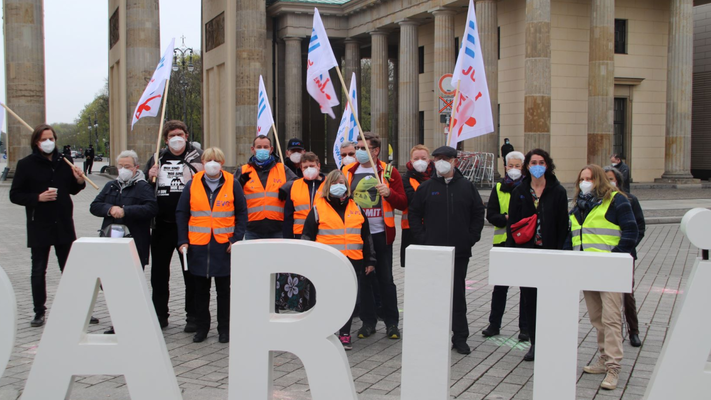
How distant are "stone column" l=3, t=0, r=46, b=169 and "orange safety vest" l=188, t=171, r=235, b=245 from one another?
1096 inches

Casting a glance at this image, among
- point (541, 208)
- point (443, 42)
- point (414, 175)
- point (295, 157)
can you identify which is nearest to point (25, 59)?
point (443, 42)

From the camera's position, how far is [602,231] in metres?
5.79

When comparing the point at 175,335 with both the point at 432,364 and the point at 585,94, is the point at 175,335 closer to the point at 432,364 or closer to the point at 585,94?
the point at 432,364

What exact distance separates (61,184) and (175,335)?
7.03ft

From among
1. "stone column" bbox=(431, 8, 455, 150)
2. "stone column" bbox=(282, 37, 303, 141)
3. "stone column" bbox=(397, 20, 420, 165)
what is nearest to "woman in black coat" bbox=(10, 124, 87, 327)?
"stone column" bbox=(431, 8, 455, 150)

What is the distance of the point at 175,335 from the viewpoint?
6.93 meters

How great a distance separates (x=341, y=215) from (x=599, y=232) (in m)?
2.33

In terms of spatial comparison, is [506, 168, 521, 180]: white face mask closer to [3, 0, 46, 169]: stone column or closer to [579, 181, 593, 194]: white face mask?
[579, 181, 593, 194]: white face mask

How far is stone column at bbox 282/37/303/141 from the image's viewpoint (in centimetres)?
3862

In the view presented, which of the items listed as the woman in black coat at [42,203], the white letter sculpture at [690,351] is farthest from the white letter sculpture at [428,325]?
the woman in black coat at [42,203]

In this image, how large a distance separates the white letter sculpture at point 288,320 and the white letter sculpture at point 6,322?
4.15 feet

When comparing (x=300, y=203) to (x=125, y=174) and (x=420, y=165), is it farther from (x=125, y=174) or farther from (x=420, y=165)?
(x=125, y=174)

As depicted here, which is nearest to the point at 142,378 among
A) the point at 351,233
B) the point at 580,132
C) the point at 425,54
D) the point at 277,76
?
the point at 351,233

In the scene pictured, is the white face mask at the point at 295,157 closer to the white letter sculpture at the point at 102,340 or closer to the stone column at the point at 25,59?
the white letter sculpture at the point at 102,340
